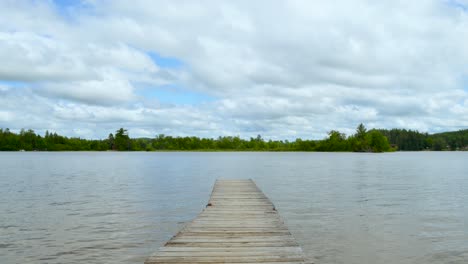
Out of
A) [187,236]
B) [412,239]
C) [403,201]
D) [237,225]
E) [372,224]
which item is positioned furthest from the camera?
[403,201]

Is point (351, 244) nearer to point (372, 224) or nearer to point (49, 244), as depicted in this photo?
point (372, 224)

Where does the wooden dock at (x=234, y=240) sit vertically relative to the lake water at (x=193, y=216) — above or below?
above

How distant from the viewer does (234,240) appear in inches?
483

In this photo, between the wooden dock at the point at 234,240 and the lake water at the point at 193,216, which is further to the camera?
the lake water at the point at 193,216

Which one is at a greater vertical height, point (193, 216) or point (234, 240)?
point (234, 240)

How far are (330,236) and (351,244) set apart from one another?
1.35m

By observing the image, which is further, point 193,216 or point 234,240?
point 193,216

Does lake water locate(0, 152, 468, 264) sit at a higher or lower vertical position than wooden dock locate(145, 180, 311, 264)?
lower

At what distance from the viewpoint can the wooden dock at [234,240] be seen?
10.1 metres

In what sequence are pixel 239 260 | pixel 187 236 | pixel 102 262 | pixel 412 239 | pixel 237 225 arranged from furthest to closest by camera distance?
pixel 412 239
pixel 237 225
pixel 102 262
pixel 187 236
pixel 239 260

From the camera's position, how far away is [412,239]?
17312mm

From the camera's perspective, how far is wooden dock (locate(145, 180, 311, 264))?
1015cm

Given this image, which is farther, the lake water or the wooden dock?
the lake water

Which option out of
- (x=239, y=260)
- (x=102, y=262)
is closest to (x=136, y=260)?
(x=102, y=262)
